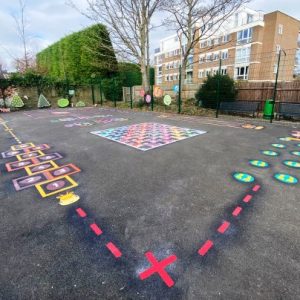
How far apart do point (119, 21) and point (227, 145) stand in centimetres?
1336

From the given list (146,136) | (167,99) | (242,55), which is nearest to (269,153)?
(146,136)

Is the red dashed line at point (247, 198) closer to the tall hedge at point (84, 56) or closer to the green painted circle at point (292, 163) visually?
the green painted circle at point (292, 163)

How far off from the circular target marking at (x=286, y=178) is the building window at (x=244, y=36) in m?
30.9

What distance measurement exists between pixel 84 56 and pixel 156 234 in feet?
68.9

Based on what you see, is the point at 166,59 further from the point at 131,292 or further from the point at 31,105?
the point at 131,292

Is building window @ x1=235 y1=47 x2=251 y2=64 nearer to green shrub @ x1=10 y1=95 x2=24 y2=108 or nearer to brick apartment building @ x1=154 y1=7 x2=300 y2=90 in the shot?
brick apartment building @ x1=154 y1=7 x2=300 y2=90

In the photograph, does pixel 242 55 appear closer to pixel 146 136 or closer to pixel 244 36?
pixel 244 36

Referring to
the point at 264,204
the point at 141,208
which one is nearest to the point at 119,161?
the point at 141,208

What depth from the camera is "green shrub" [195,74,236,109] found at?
1143cm

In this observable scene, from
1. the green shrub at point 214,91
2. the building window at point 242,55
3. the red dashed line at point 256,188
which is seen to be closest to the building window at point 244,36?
the building window at point 242,55

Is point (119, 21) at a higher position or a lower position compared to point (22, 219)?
higher

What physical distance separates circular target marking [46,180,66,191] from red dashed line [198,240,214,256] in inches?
93.4

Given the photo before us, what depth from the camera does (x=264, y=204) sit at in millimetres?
2754

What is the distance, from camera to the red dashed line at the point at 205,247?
6.43 ft
